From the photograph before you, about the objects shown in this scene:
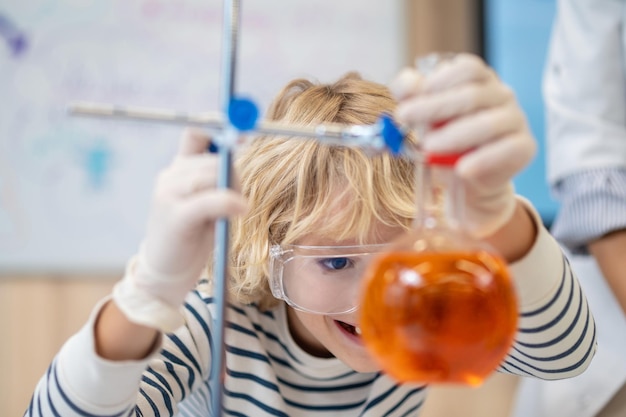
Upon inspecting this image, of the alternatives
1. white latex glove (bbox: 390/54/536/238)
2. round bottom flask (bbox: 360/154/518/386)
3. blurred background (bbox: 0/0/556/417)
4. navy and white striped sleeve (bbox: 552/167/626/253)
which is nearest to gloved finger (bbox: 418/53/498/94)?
white latex glove (bbox: 390/54/536/238)

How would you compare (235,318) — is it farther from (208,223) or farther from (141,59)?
(141,59)

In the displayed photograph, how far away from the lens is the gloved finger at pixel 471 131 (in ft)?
1.82

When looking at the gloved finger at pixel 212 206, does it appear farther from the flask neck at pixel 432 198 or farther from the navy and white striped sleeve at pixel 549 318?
the navy and white striped sleeve at pixel 549 318

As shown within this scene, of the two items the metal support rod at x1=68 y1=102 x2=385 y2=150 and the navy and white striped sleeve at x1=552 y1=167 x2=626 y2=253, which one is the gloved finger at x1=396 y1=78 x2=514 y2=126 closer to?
the metal support rod at x1=68 y1=102 x2=385 y2=150

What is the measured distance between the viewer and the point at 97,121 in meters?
1.93

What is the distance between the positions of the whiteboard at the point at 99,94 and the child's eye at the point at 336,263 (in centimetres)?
111

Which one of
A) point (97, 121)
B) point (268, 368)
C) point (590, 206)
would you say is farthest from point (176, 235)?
point (97, 121)

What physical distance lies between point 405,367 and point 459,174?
148 millimetres

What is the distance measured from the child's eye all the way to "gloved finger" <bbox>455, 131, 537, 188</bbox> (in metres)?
0.33

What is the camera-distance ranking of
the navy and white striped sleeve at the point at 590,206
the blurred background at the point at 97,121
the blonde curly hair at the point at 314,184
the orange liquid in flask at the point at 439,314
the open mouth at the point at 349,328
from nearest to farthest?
1. the orange liquid in flask at the point at 439,314
2. the blonde curly hair at the point at 314,184
3. the open mouth at the point at 349,328
4. the navy and white striped sleeve at the point at 590,206
5. the blurred background at the point at 97,121

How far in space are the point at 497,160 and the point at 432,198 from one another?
6cm

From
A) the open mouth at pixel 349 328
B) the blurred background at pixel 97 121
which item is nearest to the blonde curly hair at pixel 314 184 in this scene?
the open mouth at pixel 349 328

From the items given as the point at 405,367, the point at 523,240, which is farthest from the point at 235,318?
the point at 405,367

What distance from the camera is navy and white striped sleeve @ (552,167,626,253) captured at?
117cm
